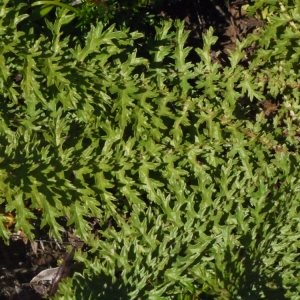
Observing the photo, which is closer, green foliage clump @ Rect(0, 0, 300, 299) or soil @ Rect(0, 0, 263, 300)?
green foliage clump @ Rect(0, 0, 300, 299)

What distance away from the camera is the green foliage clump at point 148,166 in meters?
2.59

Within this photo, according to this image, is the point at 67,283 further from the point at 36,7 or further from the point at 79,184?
the point at 36,7

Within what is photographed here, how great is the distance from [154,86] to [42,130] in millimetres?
598

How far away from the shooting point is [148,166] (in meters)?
2.79

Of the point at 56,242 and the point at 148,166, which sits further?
the point at 56,242

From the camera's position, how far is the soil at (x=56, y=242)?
11.5 ft

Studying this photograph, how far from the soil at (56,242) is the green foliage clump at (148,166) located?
2.43 ft

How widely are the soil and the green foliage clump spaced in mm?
740

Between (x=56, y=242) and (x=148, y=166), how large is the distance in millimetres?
1087

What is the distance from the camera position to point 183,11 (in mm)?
4047

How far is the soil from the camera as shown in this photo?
352cm

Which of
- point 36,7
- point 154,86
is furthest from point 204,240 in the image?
point 36,7

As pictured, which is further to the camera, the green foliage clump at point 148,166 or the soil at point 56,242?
the soil at point 56,242

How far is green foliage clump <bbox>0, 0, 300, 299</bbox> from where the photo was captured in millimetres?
2592
